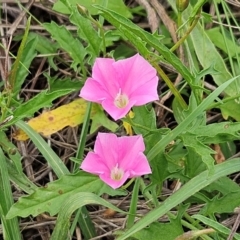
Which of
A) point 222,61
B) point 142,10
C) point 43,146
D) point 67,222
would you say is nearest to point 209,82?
point 222,61

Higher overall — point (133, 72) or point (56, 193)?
point (133, 72)

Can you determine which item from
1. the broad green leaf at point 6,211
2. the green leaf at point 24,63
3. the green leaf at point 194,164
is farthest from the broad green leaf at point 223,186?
the green leaf at point 24,63

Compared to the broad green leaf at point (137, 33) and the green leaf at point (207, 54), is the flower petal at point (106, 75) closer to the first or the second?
the broad green leaf at point (137, 33)

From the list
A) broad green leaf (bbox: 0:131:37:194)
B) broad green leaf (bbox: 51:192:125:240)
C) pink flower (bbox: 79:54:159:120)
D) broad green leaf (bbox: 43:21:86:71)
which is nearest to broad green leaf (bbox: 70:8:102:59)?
broad green leaf (bbox: 43:21:86:71)

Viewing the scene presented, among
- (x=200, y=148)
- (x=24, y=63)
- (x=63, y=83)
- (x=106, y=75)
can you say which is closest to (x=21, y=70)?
(x=24, y=63)

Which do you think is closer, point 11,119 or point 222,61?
point 11,119

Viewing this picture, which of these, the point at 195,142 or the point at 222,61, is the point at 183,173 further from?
the point at 222,61

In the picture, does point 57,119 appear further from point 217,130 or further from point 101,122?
point 217,130
